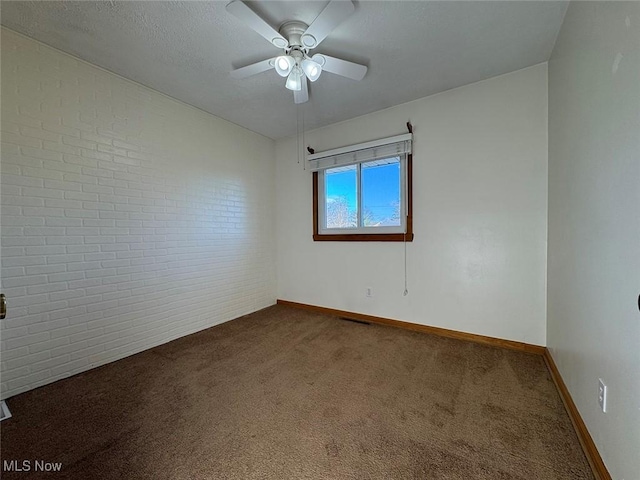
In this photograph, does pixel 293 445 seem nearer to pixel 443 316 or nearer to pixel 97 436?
pixel 97 436

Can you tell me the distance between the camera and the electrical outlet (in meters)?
1.09

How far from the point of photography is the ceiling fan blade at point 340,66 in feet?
5.93

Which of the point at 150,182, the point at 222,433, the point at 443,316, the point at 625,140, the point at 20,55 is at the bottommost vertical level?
the point at 222,433

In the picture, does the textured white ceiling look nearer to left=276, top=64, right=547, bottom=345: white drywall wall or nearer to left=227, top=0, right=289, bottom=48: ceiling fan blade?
left=227, top=0, right=289, bottom=48: ceiling fan blade

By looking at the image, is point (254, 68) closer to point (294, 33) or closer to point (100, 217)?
point (294, 33)

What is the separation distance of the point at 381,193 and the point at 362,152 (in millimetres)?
551

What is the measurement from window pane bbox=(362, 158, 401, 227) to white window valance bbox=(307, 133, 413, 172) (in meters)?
0.13

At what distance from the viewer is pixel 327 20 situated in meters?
1.48

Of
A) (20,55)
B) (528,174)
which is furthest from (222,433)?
(528,174)

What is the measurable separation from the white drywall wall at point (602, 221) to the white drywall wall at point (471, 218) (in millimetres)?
461

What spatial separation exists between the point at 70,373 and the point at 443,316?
334cm

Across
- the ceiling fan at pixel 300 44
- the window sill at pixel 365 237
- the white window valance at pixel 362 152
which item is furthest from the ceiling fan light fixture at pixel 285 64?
the window sill at pixel 365 237

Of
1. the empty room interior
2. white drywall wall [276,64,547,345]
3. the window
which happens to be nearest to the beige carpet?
the empty room interior

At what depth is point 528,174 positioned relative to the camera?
222 centimetres
